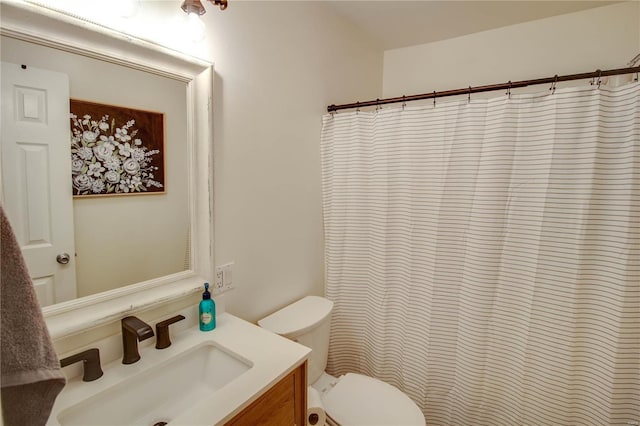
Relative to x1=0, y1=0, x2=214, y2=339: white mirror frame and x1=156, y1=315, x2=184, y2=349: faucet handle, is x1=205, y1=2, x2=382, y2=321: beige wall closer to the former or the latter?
x1=0, y1=0, x2=214, y2=339: white mirror frame

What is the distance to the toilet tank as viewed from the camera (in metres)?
1.45

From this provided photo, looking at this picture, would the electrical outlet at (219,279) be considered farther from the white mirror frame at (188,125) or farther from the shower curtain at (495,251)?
the shower curtain at (495,251)

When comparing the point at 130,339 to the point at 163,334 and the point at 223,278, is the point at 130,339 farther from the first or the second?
the point at 223,278

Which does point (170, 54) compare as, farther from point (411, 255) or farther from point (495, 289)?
point (495, 289)

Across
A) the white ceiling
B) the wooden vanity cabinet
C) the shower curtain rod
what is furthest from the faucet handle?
the white ceiling

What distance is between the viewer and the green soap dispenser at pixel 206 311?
1.18m

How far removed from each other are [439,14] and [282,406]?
2.26m

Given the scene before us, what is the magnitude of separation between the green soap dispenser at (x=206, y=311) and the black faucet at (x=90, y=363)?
1.12 ft

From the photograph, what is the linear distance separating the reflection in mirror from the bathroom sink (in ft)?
1.00

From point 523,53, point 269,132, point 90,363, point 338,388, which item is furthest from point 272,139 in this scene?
point 523,53

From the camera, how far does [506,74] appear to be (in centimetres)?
208

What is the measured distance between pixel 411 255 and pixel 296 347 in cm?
84

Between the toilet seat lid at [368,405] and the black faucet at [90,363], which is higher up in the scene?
the black faucet at [90,363]

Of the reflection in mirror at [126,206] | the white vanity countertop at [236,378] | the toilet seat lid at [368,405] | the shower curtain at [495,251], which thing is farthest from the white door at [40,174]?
the shower curtain at [495,251]
